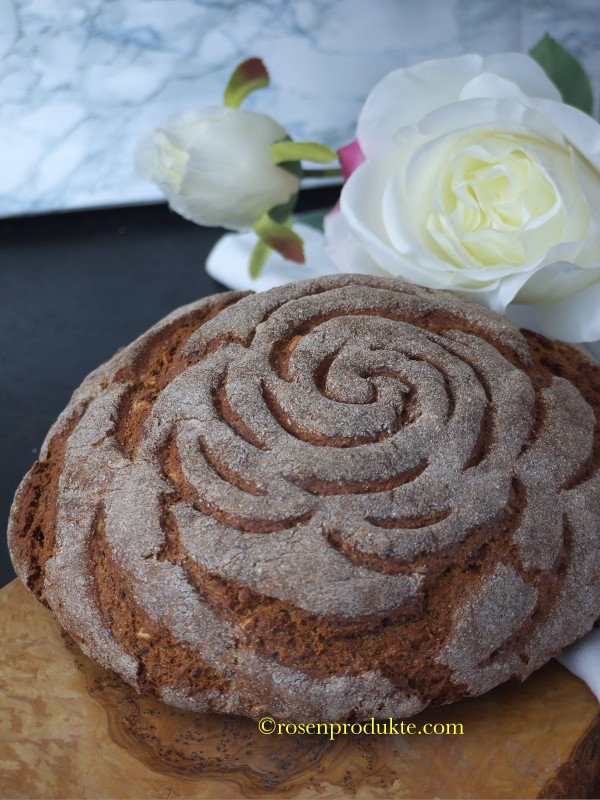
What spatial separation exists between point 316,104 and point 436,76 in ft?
3.03

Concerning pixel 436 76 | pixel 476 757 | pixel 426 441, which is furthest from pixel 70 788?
pixel 436 76

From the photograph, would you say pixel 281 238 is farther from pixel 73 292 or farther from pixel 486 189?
pixel 73 292

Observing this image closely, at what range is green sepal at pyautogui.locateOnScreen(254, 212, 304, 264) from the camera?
1.65 metres

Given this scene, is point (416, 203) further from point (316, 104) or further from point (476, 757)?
point (316, 104)

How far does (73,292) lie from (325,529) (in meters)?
1.27

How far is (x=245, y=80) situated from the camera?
1.62 meters

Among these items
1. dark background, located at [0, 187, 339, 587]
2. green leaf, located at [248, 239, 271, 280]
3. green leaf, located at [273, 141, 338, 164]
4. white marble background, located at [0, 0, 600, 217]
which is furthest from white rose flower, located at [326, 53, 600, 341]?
white marble background, located at [0, 0, 600, 217]

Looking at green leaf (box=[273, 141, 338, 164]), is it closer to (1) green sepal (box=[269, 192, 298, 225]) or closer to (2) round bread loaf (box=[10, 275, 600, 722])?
(1) green sepal (box=[269, 192, 298, 225])

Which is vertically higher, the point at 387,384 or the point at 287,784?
the point at 387,384

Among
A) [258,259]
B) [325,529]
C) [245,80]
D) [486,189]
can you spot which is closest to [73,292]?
[258,259]

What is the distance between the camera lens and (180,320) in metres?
1.34

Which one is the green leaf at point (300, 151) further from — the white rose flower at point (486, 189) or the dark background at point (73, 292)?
the dark background at point (73, 292)

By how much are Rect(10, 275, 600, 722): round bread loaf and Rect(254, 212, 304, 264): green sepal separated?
489 millimetres

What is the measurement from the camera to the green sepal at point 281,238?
1.65m
